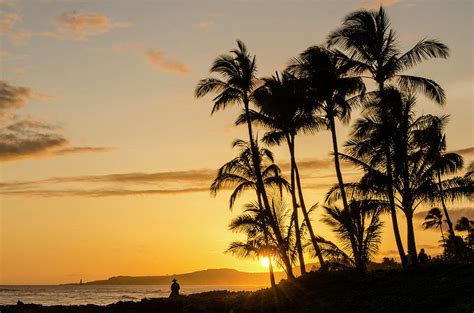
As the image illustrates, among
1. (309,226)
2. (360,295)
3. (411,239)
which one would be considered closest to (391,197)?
(411,239)

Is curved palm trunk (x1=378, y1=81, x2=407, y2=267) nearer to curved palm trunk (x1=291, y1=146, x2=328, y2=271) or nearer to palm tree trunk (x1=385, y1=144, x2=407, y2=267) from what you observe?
palm tree trunk (x1=385, y1=144, x2=407, y2=267)

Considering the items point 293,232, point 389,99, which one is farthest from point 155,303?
point 389,99

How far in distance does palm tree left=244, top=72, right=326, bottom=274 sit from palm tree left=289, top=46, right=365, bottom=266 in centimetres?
109

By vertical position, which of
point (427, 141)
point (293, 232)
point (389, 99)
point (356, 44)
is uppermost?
point (356, 44)

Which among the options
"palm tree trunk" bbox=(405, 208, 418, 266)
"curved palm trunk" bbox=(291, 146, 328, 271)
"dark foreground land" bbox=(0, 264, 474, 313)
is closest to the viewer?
"dark foreground land" bbox=(0, 264, 474, 313)

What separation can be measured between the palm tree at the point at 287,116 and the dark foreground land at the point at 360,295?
5767 mm

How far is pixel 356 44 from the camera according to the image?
32.6 m

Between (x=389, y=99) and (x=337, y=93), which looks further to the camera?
(x=337, y=93)

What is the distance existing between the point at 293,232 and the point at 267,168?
15.1 feet

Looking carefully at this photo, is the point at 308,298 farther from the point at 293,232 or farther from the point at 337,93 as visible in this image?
the point at 337,93

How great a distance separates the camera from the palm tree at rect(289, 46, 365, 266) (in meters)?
Answer: 33.5

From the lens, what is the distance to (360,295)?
83.7 ft

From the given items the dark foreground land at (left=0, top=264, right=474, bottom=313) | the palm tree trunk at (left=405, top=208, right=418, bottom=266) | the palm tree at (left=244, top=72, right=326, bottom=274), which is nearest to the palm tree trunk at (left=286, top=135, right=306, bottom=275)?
the palm tree at (left=244, top=72, right=326, bottom=274)

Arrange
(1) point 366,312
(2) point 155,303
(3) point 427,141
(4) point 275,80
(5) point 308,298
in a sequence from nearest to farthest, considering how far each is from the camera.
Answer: (1) point 366,312 → (5) point 308,298 → (3) point 427,141 → (2) point 155,303 → (4) point 275,80
